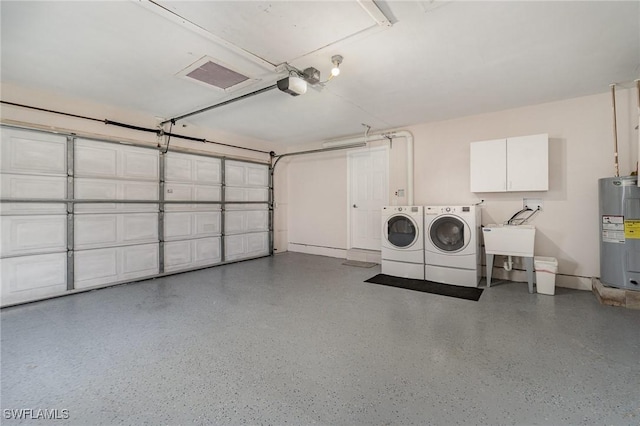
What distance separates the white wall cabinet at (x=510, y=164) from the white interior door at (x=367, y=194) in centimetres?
163

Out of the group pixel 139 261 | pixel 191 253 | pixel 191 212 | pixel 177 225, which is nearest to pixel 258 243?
pixel 191 253

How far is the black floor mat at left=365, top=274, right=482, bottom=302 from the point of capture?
342cm

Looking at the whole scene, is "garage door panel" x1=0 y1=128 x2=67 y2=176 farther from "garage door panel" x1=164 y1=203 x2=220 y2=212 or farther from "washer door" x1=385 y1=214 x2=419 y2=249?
"washer door" x1=385 y1=214 x2=419 y2=249

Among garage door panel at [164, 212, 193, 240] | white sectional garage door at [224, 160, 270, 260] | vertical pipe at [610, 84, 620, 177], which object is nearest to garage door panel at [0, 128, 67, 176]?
garage door panel at [164, 212, 193, 240]

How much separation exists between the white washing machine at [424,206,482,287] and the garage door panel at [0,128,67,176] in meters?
5.14

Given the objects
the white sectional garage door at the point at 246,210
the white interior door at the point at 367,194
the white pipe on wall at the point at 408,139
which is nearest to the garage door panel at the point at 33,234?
the white sectional garage door at the point at 246,210

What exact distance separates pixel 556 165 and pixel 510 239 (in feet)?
4.14

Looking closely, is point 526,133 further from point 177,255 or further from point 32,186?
point 32,186

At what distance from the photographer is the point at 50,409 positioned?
151 centimetres

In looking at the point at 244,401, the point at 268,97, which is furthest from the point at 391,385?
the point at 268,97

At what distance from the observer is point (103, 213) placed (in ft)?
12.7

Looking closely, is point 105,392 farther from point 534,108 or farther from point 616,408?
point 534,108

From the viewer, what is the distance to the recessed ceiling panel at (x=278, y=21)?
1887mm

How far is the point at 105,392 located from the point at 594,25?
4429mm
